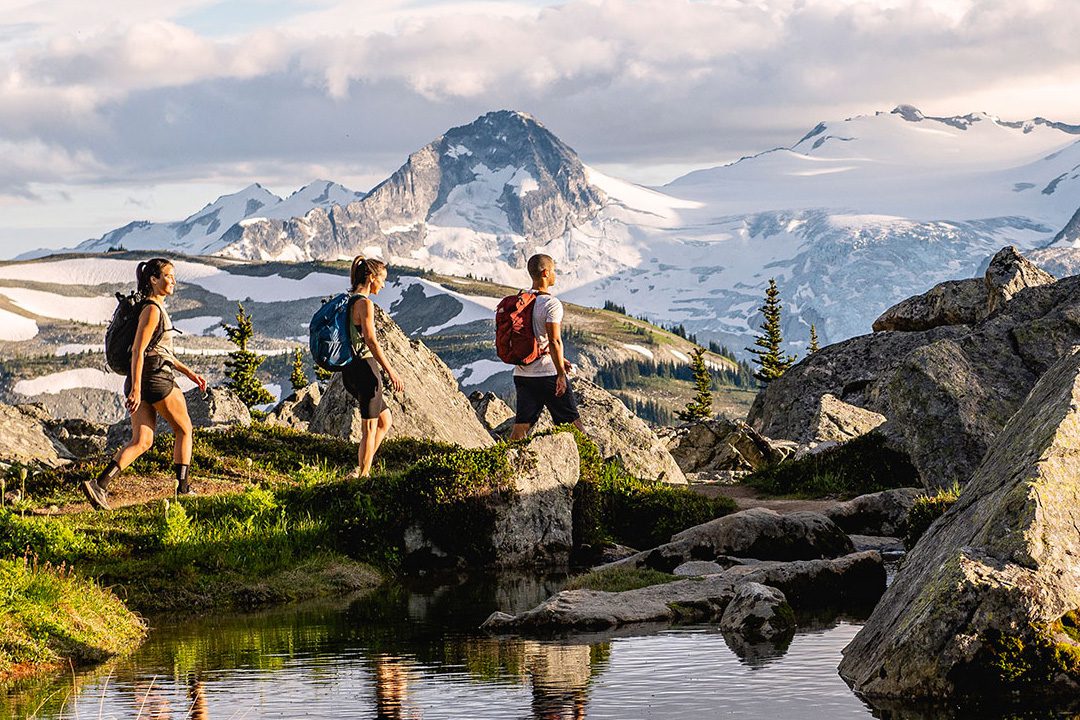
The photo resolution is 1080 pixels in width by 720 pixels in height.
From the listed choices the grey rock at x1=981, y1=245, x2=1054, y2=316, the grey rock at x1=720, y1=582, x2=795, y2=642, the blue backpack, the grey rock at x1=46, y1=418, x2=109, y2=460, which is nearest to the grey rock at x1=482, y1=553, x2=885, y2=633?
the grey rock at x1=720, y1=582, x2=795, y2=642

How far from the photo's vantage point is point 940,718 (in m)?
10.9

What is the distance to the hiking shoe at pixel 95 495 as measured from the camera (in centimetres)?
2120

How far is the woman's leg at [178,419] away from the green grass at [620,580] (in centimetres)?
642

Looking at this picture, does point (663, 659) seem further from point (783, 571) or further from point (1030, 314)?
point (1030, 314)

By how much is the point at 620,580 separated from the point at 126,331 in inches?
310

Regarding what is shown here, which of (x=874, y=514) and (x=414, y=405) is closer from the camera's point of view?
(x=874, y=514)

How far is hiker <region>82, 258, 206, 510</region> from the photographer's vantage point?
68.9 ft

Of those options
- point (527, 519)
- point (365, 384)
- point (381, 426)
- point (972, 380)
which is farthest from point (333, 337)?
point (972, 380)

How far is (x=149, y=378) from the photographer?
21.3 metres

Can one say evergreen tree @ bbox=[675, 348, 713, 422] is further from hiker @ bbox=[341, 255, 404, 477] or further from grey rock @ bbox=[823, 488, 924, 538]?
hiker @ bbox=[341, 255, 404, 477]

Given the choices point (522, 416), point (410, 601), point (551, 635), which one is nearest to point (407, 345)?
point (522, 416)

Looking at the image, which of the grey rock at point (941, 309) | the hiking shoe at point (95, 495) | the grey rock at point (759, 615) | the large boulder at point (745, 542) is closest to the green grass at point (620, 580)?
the large boulder at point (745, 542)

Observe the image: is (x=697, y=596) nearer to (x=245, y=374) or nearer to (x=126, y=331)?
(x=126, y=331)

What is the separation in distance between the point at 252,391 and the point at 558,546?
440 feet
